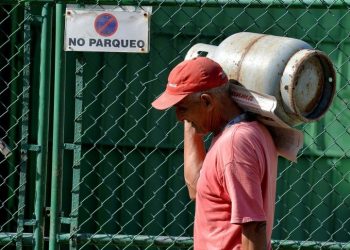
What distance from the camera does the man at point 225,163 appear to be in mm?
3393

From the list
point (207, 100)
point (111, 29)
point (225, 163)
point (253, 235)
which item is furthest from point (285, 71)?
point (111, 29)

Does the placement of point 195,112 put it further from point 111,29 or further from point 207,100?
point 111,29

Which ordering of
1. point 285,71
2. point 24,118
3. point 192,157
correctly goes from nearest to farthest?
point 285,71
point 192,157
point 24,118

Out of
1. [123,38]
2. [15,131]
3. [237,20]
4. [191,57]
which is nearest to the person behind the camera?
[191,57]

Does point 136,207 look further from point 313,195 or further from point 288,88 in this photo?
point 288,88

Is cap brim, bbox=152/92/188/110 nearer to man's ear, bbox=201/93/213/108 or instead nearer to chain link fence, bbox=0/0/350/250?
man's ear, bbox=201/93/213/108

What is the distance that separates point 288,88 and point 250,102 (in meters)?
0.16

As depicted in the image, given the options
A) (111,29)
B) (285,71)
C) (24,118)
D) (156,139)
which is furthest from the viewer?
(156,139)

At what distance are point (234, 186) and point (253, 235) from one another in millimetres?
199

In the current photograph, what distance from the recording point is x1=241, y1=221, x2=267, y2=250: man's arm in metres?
3.39

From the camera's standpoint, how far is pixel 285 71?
11.6 ft

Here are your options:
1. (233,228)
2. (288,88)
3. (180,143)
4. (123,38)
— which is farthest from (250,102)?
(180,143)

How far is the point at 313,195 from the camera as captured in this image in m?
6.44

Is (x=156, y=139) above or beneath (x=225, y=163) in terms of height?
above
